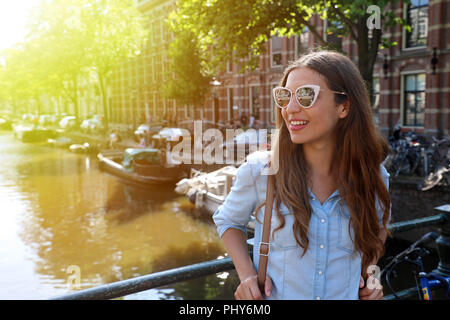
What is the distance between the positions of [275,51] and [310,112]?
23.7m

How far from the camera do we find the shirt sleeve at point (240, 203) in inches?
60.4

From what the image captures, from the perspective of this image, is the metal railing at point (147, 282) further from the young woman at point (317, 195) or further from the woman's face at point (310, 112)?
the woman's face at point (310, 112)

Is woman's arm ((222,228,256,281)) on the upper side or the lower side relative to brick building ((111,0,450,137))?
lower

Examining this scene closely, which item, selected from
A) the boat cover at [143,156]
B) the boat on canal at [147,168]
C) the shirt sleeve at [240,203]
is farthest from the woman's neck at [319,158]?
the boat cover at [143,156]

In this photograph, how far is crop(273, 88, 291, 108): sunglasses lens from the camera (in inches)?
62.3

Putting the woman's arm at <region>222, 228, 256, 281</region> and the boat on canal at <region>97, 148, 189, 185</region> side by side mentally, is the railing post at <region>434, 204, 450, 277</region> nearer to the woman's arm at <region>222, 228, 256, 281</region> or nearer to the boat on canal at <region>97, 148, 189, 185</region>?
the woman's arm at <region>222, 228, 256, 281</region>

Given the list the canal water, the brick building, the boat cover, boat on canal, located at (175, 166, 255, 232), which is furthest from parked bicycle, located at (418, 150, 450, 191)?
the boat cover

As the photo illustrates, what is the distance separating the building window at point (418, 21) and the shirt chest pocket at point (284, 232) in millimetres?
17546

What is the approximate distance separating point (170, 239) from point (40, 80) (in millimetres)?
31811

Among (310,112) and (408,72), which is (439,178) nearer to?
(408,72)

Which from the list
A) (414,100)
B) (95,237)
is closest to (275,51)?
(414,100)

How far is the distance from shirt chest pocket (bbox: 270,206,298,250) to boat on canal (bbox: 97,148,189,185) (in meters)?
17.3

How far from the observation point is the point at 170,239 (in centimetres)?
1295
